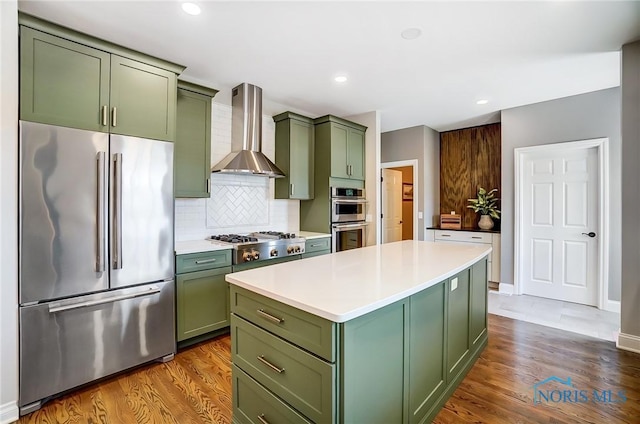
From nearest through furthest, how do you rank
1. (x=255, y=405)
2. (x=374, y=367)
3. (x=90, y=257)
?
(x=374, y=367) < (x=255, y=405) < (x=90, y=257)

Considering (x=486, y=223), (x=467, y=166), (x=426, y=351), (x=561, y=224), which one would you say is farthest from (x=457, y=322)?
(x=467, y=166)

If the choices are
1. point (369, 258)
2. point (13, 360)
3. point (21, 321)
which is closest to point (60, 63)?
point (21, 321)

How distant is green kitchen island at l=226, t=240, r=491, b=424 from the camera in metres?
1.22

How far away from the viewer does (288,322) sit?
136 centimetres

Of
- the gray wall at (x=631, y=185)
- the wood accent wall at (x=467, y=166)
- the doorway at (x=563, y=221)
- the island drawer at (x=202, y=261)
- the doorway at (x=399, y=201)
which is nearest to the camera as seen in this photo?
the gray wall at (x=631, y=185)

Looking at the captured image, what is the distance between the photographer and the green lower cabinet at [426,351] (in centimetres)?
159

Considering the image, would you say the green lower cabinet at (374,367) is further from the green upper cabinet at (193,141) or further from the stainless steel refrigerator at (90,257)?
the green upper cabinet at (193,141)

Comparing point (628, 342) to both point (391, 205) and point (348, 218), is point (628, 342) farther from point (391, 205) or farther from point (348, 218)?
point (391, 205)

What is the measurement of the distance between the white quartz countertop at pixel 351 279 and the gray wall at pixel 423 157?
281 cm

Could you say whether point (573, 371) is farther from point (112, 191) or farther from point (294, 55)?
point (112, 191)

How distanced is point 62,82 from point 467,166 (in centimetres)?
531

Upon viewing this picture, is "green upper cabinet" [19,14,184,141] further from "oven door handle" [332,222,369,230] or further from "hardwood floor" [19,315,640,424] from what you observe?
"oven door handle" [332,222,369,230]

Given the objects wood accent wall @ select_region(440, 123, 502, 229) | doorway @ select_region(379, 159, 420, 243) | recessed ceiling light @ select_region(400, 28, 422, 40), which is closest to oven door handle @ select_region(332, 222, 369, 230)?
doorway @ select_region(379, 159, 420, 243)

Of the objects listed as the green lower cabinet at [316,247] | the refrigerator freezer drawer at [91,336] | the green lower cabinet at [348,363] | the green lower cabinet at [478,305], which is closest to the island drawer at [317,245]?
the green lower cabinet at [316,247]
